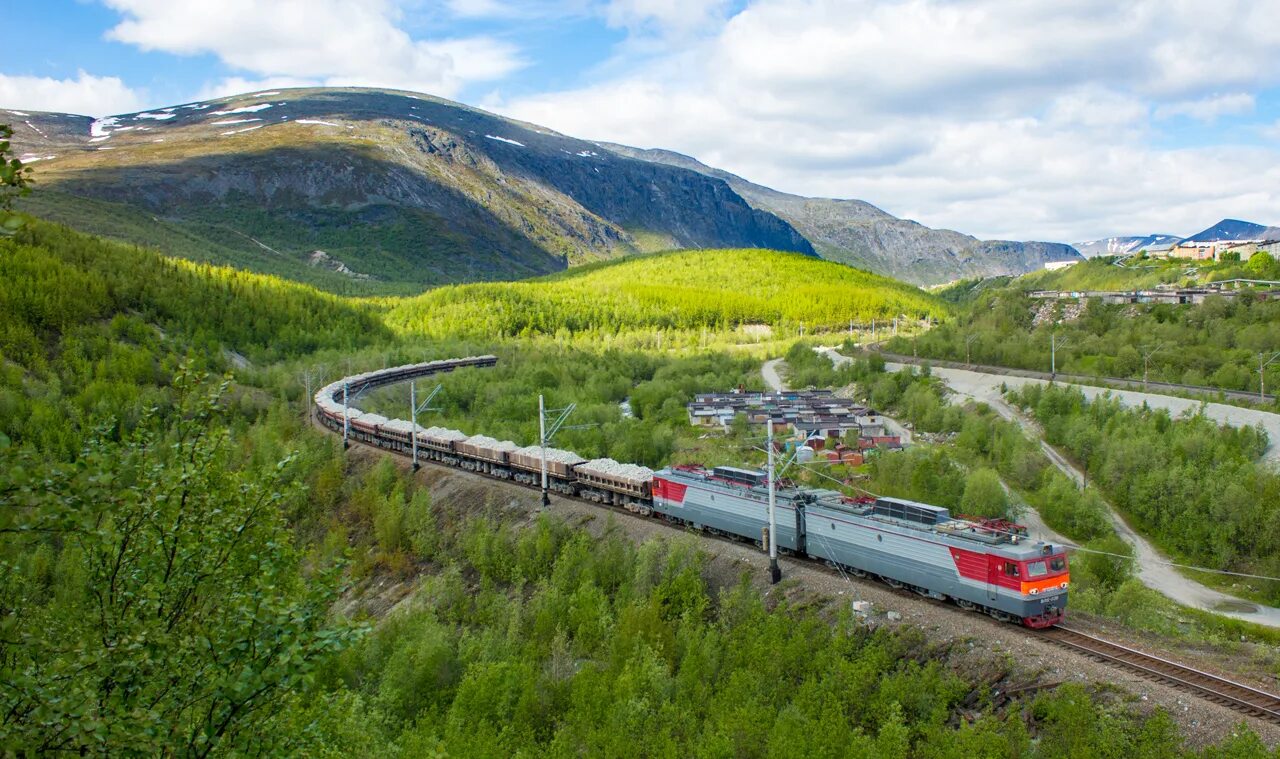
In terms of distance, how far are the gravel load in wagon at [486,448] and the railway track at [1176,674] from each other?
3264cm

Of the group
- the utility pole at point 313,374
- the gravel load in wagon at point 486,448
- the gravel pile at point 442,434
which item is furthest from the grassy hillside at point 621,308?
the gravel load in wagon at point 486,448

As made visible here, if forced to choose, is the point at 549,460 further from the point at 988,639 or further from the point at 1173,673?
the point at 1173,673

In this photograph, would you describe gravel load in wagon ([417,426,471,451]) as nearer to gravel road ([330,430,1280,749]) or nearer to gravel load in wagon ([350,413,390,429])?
gravel load in wagon ([350,413,390,429])

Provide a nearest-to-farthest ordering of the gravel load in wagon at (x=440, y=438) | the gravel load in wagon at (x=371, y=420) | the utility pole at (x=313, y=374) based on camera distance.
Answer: the gravel load in wagon at (x=440, y=438) → the gravel load in wagon at (x=371, y=420) → the utility pole at (x=313, y=374)

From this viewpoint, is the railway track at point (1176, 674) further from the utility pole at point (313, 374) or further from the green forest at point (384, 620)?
the utility pole at point (313, 374)

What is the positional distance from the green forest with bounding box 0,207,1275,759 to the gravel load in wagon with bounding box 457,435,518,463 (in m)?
3.47

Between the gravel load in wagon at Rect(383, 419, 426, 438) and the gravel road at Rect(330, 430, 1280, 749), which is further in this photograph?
the gravel load in wagon at Rect(383, 419, 426, 438)

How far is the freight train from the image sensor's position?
80.0ft

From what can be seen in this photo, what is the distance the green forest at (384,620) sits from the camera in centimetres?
→ 828

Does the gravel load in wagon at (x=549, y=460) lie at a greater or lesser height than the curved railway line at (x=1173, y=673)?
greater

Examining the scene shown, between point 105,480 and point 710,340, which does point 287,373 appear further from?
point 105,480

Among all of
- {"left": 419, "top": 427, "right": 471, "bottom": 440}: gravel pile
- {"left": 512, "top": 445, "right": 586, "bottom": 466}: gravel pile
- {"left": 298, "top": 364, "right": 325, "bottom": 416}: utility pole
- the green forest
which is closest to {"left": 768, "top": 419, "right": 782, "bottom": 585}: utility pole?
the green forest

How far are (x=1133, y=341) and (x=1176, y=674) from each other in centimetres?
8796

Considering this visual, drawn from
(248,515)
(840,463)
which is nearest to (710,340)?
(840,463)
